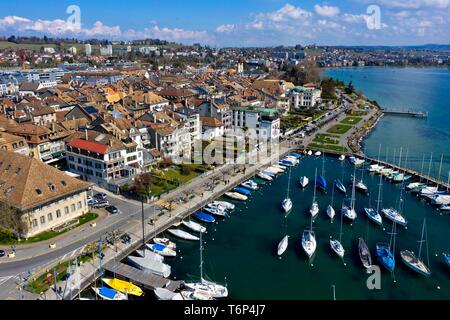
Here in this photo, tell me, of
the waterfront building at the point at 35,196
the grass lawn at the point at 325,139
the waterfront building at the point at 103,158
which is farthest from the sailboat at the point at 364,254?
the grass lawn at the point at 325,139

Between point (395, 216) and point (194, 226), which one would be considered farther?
point (395, 216)

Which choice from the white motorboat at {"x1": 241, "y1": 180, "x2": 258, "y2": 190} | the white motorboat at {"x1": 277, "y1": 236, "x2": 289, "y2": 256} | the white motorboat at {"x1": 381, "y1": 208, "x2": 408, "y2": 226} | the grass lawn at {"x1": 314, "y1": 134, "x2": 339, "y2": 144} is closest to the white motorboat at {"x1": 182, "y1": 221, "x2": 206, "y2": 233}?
the white motorboat at {"x1": 277, "y1": 236, "x2": 289, "y2": 256}

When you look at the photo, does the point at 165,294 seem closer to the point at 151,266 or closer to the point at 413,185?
the point at 151,266

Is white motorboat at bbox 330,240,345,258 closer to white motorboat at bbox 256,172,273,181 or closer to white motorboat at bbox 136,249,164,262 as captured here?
white motorboat at bbox 136,249,164,262

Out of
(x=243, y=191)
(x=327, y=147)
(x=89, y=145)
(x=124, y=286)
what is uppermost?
(x=89, y=145)

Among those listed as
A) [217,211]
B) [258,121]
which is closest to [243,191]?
[217,211]

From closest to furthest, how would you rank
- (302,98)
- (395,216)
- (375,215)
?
(395,216) < (375,215) < (302,98)

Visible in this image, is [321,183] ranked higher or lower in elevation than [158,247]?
higher

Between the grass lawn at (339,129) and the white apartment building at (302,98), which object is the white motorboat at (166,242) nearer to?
the grass lawn at (339,129)
